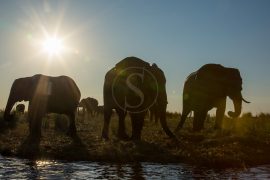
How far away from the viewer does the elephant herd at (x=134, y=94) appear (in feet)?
52.4

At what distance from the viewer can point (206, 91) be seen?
20609 mm

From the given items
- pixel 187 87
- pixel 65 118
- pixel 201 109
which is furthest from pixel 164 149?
pixel 65 118

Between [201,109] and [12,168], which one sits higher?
[201,109]

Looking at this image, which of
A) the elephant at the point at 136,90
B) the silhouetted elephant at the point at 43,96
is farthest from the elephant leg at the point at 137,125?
the silhouetted elephant at the point at 43,96

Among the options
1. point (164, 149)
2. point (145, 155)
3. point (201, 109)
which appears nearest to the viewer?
point (145, 155)

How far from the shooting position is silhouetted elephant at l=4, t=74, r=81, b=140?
1792 cm

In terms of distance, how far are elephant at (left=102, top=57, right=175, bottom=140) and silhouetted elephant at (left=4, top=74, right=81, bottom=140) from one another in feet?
8.46

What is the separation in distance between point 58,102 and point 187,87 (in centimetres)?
595

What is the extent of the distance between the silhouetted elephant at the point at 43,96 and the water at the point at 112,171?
6.06 metres

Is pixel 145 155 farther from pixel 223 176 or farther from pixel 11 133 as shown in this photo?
pixel 11 133

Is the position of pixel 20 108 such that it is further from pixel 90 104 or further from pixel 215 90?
pixel 215 90

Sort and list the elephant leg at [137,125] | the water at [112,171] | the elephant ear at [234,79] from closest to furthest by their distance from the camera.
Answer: the water at [112,171], the elephant leg at [137,125], the elephant ear at [234,79]

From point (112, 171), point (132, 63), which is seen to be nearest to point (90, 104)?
point (132, 63)

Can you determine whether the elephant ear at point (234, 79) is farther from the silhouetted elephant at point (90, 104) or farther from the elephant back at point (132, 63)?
the silhouetted elephant at point (90, 104)
